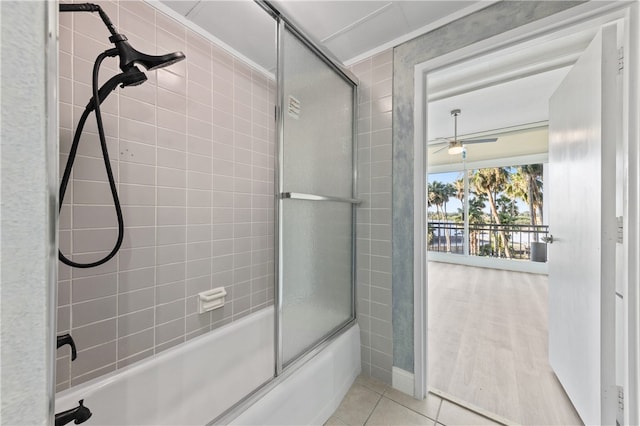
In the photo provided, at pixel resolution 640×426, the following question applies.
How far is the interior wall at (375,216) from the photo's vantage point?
169 cm

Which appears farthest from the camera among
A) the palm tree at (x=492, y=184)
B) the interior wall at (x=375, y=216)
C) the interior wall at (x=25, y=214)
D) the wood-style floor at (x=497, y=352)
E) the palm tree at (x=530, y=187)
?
the palm tree at (x=492, y=184)

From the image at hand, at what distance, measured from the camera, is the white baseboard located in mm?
1566

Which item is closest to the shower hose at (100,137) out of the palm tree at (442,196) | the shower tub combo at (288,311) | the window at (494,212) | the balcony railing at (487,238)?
the shower tub combo at (288,311)

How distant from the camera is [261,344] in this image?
6.01ft

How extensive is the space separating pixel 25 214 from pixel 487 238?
6.62 metres

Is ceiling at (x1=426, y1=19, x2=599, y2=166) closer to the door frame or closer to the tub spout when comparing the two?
the door frame

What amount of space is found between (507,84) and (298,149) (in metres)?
2.97

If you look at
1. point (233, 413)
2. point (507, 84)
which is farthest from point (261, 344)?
point (507, 84)

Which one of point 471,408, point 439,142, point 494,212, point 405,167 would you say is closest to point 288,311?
point 405,167

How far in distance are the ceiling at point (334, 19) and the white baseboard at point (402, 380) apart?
210 centimetres

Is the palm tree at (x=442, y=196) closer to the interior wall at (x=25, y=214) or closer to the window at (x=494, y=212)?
the window at (x=494, y=212)

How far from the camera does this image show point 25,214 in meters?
0.24

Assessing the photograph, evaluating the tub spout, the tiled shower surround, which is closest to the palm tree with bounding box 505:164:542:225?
the tiled shower surround

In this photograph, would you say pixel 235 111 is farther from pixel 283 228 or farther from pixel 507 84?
pixel 507 84
